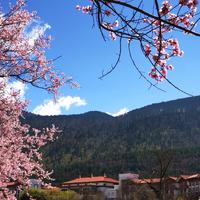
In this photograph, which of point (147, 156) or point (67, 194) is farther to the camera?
point (147, 156)

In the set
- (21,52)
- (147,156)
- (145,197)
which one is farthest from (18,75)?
(147,156)

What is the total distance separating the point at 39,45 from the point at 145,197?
71.5m

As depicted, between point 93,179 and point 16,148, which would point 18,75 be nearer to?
point 16,148

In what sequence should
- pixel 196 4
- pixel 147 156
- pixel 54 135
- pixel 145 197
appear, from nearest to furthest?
1. pixel 196 4
2. pixel 54 135
3. pixel 145 197
4. pixel 147 156

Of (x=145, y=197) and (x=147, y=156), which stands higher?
(x=147, y=156)

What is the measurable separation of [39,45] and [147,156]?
185 metres

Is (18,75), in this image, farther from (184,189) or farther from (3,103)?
(184,189)

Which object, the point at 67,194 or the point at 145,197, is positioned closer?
the point at 145,197

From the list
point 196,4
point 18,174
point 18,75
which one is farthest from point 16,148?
point 196,4

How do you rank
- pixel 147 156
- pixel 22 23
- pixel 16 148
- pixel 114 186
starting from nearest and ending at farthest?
pixel 16 148
pixel 22 23
pixel 114 186
pixel 147 156

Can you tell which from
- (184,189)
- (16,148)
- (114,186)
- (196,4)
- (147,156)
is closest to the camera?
(196,4)

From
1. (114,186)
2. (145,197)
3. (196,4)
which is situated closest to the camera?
(196,4)

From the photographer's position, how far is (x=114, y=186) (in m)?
144

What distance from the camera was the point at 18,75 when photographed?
502 inches
